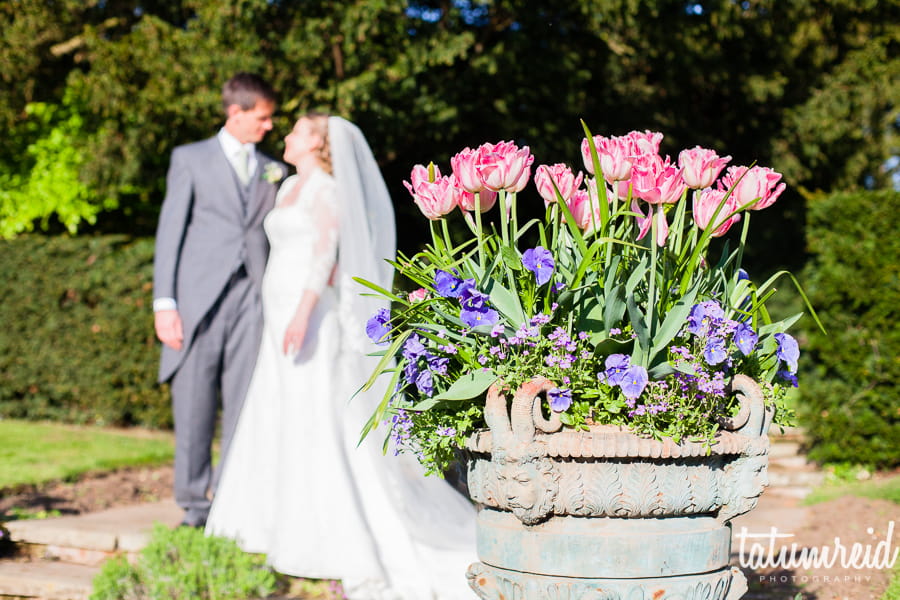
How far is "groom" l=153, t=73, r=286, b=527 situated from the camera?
4.44 metres

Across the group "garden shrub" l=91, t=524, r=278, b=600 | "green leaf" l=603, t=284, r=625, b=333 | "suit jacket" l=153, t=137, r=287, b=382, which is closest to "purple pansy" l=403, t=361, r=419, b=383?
"green leaf" l=603, t=284, r=625, b=333

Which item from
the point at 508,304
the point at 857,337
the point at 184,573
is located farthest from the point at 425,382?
the point at 857,337

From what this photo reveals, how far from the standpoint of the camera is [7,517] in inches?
193

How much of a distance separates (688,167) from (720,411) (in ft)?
1.80

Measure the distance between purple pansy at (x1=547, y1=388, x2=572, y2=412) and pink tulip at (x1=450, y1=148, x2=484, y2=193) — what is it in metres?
0.50

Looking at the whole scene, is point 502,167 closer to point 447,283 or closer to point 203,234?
point 447,283

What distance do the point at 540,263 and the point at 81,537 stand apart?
3426mm

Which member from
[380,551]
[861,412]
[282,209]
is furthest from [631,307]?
[861,412]

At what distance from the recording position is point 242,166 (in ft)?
15.3

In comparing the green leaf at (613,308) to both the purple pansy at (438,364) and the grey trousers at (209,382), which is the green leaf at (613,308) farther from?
the grey trousers at (209,382)

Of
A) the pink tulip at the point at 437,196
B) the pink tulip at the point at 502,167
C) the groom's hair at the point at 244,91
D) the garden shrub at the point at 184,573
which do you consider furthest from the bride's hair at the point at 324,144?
the pink tulip at the point at 502,167

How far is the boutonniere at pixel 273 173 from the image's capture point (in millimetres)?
4629

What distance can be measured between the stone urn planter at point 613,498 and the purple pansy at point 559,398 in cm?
2

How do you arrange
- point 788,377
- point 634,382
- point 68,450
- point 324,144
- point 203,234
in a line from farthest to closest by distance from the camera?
1. point 68,450
2. point 203,234
3. point 324,144
4. point 788,377
5. point 634,382
